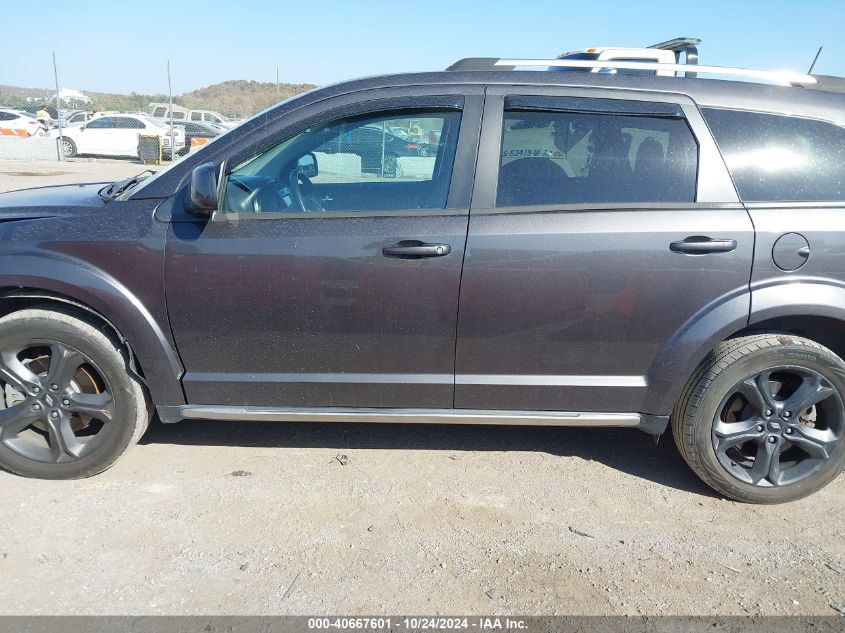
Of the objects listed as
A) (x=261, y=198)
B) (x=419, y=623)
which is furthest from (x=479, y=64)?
(x=419, y=623)

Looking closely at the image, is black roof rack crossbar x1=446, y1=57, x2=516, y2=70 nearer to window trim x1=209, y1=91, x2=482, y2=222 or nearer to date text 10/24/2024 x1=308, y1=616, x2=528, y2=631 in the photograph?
window trim x1=209, y1=91, x2=482, y2=222

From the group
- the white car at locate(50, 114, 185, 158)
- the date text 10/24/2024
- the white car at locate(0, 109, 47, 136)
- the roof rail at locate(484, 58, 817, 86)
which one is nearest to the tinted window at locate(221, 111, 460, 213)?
the roof rail at locate(484, 58, 817, 86)

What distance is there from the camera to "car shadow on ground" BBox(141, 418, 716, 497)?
350cm

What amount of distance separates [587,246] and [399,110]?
1.06m

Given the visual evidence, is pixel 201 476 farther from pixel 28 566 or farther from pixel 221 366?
pixel 28 566

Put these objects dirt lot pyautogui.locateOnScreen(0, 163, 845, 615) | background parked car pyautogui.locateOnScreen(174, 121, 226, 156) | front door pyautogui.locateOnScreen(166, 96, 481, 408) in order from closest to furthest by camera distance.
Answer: dirt lot pyautogui.locateOnScreen(0, 163, 845, 615)
front door pyautogui.locateOnScreen(166, 96, 481, 408)
background parked car pyautogui.locateOnScreen(174, 121, 226, 156)

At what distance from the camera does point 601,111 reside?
2934 millimetres

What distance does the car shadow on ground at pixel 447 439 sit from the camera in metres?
3.50

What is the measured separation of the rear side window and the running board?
3.86 ft

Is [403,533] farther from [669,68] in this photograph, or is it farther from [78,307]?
[669,68]

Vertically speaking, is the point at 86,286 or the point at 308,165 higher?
the point at 308,165

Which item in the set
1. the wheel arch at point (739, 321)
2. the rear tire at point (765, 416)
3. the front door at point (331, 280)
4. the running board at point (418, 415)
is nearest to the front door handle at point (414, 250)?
the front door at point (331, 280)

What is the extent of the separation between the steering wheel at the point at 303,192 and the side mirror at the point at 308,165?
0.01 m

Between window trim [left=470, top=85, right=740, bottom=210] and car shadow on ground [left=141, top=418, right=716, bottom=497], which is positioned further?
car shadow on ground [left=141, top=418, right=716, bottom=497]
